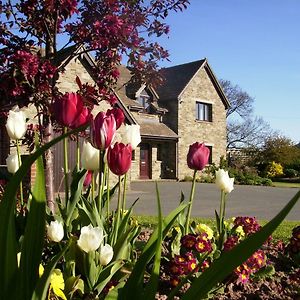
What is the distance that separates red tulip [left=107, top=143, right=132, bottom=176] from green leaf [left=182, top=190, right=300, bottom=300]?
1.21 metres

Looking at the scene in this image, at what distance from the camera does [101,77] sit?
17.9ft

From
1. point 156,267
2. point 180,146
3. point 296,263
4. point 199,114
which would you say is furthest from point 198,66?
point 156,267

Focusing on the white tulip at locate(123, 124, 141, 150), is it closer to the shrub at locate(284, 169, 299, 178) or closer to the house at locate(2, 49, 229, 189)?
the house at locate(2, 49, 229, 189)

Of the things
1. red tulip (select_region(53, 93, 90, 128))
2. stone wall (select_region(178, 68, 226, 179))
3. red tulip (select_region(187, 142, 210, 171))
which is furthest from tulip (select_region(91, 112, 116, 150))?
stone wall (select_region(178, 68, 226, 179))

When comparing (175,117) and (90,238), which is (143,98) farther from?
(90,238)

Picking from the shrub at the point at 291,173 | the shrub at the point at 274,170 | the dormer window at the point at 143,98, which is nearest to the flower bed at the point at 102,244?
the dormer window at the point at 143,98

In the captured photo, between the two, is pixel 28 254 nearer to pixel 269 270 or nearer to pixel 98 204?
pixel 98 204

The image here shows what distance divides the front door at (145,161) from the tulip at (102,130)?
75.9ft

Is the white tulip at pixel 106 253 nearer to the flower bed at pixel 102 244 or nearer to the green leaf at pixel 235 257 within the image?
the flower bed at pixel 102 244

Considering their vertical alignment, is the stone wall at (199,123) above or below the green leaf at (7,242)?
above

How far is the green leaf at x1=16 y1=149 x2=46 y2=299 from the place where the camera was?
1.44m

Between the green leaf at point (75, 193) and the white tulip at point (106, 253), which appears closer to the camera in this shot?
the white tulip at point (106, 253)

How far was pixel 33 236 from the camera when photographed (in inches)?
57.4

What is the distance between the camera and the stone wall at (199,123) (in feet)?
88.2
